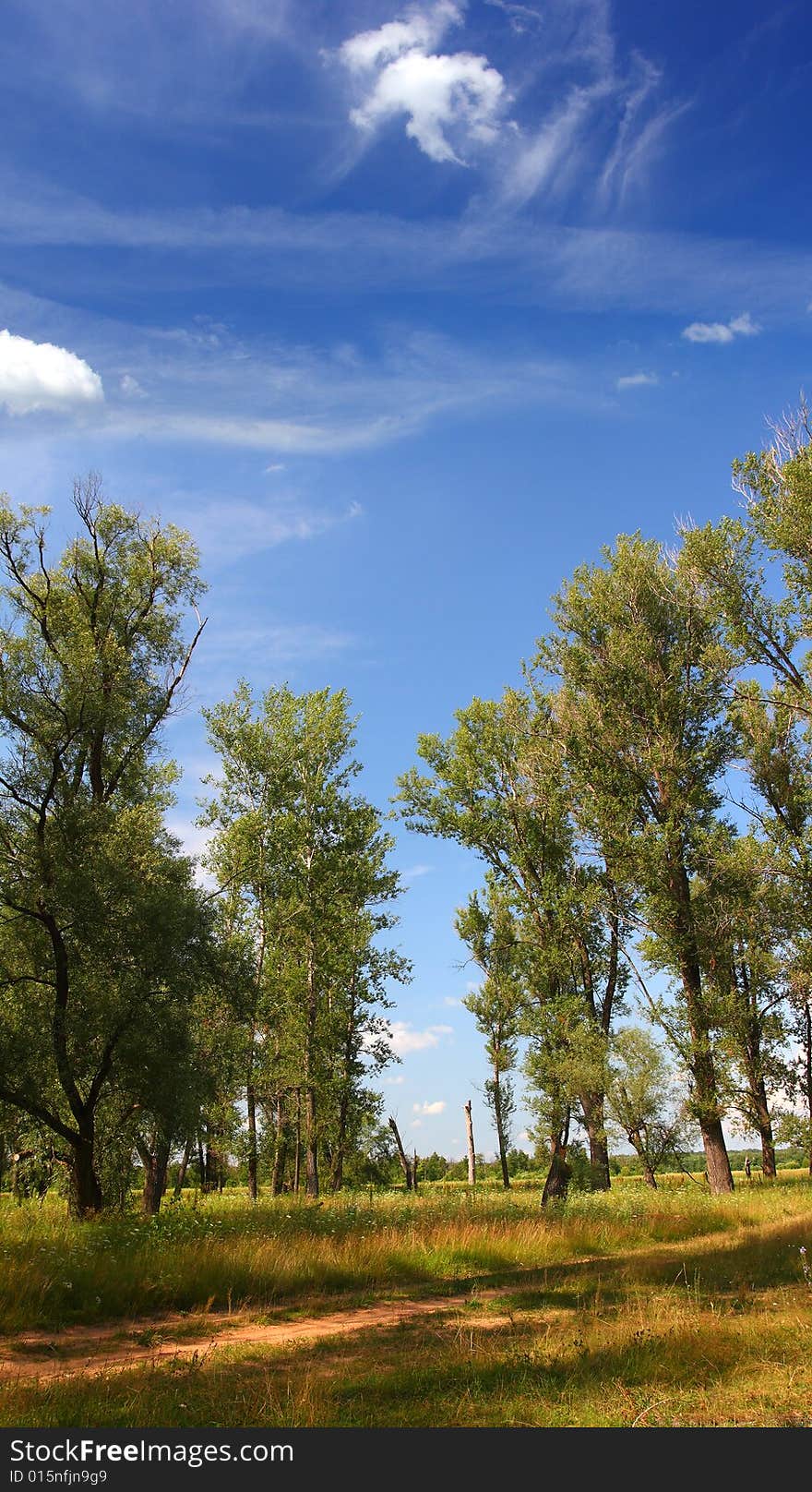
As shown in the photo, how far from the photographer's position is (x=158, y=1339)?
8750mm

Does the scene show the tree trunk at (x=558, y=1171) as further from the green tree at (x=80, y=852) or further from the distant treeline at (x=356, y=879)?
the green tree at (x=80, y=852)

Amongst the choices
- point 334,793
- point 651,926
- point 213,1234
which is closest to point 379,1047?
point 334,793

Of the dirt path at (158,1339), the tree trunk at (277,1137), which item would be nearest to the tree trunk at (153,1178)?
the tree trunk at (277,1137)

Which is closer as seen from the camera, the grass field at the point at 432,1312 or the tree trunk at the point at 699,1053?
the grass field at the point at 432,1312

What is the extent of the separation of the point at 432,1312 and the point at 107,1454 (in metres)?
6.07

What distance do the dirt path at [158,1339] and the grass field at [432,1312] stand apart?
0.29 feet

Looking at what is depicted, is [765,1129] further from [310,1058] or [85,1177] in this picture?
[85,1177]

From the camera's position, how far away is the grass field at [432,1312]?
578 centimetres

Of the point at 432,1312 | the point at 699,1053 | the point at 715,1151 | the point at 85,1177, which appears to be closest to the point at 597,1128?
the point at 715,1151

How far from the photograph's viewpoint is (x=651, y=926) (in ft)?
86.5

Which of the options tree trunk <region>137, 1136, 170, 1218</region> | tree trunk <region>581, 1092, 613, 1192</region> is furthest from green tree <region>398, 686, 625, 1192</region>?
tree trunk <region>137, 1136, 170, 1218</region>

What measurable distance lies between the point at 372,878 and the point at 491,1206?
15.6 meters

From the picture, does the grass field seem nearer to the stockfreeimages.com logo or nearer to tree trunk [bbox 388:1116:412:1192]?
the stockfreeimages.com logo

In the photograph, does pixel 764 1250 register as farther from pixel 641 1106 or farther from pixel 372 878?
pixel 372 878
